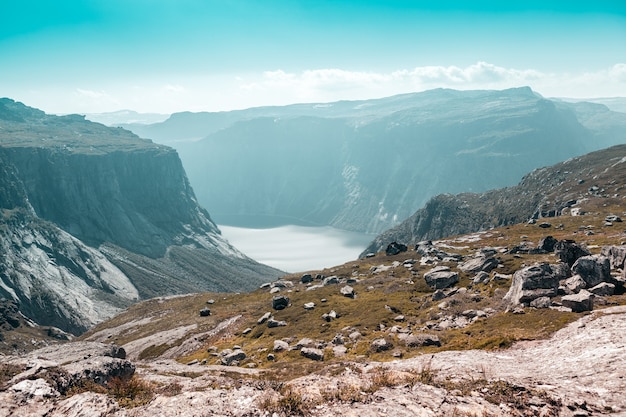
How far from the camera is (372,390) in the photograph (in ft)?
80.0

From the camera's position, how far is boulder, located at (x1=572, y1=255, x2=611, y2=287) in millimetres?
47719

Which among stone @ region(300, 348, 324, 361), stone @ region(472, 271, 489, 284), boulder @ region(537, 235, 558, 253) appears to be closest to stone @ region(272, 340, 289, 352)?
stone @ region(300, 348, 324, 361)

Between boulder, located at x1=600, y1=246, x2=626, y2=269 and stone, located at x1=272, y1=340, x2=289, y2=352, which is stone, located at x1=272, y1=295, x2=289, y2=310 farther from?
boulder, located at x1=600, y1=246, x2=626, y2=269

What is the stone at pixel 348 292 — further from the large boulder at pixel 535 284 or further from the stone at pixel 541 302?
the stone at pixel 541 302

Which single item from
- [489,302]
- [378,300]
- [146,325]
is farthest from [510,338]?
[146,325]

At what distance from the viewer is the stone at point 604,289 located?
43844mm

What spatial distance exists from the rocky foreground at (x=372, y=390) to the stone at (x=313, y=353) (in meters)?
19.1

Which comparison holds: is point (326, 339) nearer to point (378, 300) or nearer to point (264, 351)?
point (264, 351)

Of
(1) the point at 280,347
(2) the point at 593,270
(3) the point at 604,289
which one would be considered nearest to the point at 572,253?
(2) the point at 593,270

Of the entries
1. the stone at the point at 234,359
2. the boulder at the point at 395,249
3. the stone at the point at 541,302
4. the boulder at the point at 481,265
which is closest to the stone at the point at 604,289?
the stone at the point at 541,302

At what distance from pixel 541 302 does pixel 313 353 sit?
25.9 metres

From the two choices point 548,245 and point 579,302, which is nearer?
point 579,302

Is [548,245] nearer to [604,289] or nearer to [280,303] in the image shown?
[604,289]

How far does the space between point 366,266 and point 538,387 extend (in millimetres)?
117096
